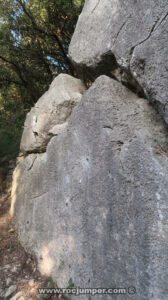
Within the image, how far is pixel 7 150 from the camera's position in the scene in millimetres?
6762

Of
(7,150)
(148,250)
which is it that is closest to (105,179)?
(148,250)

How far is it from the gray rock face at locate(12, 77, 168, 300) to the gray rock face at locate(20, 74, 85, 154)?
376 millimetres

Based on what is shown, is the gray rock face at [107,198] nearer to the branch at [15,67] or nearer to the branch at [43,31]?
the branch at [43,31]

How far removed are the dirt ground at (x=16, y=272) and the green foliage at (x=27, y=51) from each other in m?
2.55

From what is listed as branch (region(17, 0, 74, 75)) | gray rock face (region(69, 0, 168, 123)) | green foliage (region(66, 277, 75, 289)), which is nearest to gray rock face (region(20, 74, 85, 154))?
gray rock face (region(69, 0, 168, 123))

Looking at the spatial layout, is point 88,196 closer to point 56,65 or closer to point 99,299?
point 99,299

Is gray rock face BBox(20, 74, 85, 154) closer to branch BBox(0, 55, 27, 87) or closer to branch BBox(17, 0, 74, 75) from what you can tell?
branch BBox(17, 0, 74, 75)

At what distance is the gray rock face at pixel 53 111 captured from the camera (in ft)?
13.1

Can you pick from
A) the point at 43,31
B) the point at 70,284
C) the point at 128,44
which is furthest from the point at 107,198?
the point at 43,31

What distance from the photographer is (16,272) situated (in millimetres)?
3818

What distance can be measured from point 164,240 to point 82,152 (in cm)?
136

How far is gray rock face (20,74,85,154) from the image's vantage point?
13.1 ft

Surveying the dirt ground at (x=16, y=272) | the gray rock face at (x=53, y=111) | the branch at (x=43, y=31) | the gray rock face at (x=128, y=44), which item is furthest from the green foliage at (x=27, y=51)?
the gray rock face at (x=128, y=44)

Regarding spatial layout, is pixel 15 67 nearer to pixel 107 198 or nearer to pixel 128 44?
pixel 128 44
